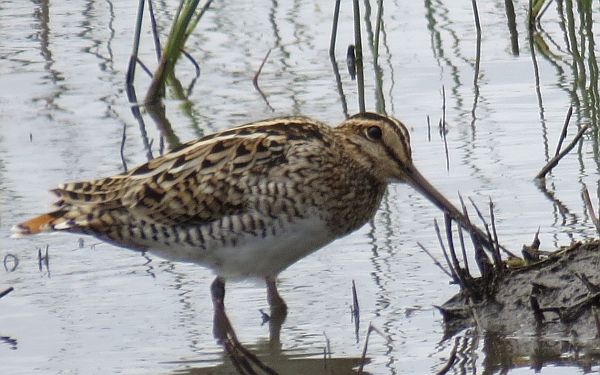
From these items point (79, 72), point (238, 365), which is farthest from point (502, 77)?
point (238, 365)

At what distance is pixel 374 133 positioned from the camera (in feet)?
21.0

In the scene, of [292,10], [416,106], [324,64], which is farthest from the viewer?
[292,10]

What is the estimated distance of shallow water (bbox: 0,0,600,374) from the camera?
613 cm

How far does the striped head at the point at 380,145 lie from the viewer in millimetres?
6367

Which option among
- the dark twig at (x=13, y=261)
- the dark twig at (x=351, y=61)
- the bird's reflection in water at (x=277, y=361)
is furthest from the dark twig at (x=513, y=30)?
the bird's reflection in water at (x=277, y=361)

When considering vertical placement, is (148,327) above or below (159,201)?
below

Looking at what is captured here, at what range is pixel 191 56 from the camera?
10797 mm

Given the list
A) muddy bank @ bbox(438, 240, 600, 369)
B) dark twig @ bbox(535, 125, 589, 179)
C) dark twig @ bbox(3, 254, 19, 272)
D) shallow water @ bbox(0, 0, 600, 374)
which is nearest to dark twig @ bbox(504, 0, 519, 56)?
shallow water @ bbox(0, 0, 600, 374)

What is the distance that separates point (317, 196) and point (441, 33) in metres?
4.84

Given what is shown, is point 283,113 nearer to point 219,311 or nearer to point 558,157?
point 558,157

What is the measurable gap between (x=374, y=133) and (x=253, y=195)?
1.91 ft

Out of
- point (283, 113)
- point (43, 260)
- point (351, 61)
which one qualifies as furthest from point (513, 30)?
point (43, 260)

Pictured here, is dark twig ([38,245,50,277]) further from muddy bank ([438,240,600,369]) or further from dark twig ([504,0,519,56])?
dark twig ([504,0,519,56])

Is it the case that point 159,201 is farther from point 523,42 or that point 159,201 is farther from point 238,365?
point 523,42
